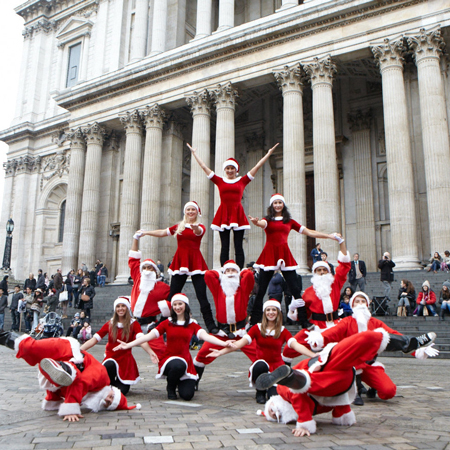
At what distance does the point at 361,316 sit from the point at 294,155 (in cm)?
1771

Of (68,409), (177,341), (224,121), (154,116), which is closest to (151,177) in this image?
(154,116)

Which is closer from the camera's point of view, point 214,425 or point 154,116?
point 214,425

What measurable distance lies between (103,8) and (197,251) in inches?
1347

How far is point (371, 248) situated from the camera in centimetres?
2562

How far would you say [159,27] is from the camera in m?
30.8

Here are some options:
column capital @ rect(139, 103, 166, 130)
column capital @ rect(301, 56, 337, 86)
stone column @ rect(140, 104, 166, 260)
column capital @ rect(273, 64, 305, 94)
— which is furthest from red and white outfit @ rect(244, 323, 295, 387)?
column capital @ rect(139, 103, 166, 130)

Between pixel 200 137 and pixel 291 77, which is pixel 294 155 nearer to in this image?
pixel 291 77

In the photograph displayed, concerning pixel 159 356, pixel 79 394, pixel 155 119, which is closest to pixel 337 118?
pixel 155 119

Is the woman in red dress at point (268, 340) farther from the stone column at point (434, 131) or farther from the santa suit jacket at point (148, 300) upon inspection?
the stone column at point (434, 131)

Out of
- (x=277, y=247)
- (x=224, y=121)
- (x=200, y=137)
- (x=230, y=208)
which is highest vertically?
(x=224, y=121)

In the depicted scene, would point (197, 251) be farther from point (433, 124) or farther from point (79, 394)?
point (433, 124)

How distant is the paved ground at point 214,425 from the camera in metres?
4.27

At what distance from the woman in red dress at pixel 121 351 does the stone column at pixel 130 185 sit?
20.9m

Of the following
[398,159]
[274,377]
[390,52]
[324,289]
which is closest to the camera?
[274,377]
